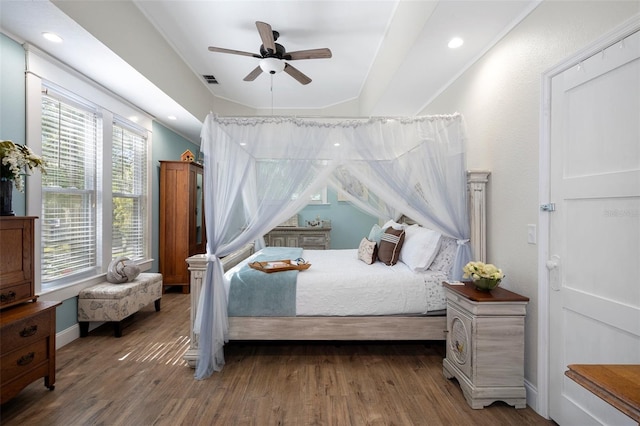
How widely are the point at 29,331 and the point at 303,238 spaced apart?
4109mm

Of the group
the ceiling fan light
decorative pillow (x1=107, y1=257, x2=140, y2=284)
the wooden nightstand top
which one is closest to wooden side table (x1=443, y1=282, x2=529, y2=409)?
the wooden nightstand top

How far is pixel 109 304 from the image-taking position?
2943mm

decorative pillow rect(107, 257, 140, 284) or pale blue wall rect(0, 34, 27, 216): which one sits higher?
pale blue wall rect(0, 34, 27, 216)

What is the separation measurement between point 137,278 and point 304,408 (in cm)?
260

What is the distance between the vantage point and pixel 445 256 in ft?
8.82

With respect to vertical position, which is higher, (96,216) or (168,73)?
(168,73)

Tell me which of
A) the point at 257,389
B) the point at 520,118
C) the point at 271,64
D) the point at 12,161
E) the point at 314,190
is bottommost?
the point at 257,389

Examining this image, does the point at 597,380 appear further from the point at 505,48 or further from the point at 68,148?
the point at 68,148

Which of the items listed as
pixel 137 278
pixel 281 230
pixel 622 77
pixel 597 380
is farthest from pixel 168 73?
pixel 597 380

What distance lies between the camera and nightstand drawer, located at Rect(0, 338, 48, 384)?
1.73m

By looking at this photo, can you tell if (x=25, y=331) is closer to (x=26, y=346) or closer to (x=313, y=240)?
(x=26, y=346)

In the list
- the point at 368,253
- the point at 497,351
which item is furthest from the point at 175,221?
the point at 497,351

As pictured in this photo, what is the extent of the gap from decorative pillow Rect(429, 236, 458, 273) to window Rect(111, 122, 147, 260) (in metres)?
3.65

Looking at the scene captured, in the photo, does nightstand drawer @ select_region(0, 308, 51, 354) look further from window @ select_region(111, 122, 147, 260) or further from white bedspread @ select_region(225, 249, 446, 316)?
window @ select_region(111, 122, 147, 260)
